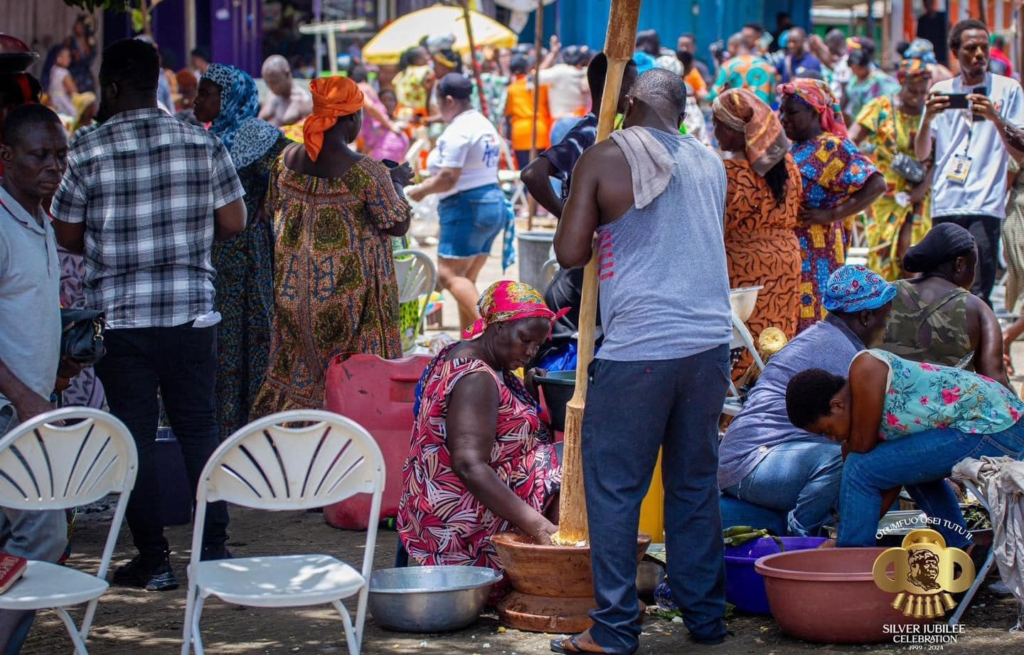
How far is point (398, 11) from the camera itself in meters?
27.4

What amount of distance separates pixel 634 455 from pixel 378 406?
6.60 feet

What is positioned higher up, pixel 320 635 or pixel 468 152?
pixel 468 152

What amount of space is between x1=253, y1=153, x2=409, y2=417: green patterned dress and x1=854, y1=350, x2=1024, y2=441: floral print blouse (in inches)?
99.6

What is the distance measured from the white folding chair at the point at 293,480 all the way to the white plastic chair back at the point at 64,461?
0.87ft

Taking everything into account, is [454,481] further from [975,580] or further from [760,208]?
[760,208]

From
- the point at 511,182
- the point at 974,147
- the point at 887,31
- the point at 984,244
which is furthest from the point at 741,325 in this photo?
the point at 887,31

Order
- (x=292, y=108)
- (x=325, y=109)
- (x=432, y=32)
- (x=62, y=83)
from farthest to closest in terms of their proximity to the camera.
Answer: (x=432, y=32) < (x=62, y=83) < (x=292, y=108) < (x=325, y=109)

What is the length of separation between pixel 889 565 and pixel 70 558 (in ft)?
10.4

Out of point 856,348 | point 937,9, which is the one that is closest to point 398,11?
point 937,9

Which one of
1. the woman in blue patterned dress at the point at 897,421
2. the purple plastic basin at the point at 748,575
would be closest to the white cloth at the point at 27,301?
the purple plastic basin at the point at 748,575

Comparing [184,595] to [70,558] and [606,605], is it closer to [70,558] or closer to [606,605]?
[70,558]

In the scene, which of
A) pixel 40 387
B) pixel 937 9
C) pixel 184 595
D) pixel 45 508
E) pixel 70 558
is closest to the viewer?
pixel 45 508

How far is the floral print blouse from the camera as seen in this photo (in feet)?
14.6

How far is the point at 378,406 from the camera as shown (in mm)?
5848
